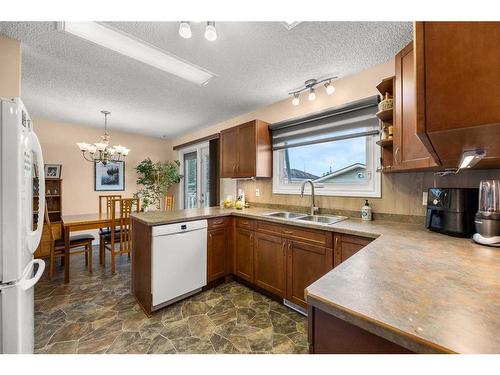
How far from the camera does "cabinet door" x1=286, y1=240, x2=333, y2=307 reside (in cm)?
186

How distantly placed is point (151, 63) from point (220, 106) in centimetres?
125

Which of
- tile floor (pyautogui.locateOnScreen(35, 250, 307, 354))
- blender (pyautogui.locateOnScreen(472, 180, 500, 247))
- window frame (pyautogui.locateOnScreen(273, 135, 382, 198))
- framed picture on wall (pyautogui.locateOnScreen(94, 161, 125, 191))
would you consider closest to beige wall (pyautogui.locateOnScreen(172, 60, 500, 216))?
window frame (pyautogui.locateOnScreen(273, 135, 382, 198))

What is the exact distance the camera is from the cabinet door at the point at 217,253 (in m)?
2.49

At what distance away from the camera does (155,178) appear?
480cm

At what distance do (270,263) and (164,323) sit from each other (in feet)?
3.68

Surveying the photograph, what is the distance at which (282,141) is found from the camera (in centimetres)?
301

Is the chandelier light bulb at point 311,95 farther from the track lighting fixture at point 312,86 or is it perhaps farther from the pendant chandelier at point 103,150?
the pendant chandelier at point 103,150

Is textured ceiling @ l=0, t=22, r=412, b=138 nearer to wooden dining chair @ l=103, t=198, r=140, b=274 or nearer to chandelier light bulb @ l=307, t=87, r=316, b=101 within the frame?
chandelier light bulb @ l=307, t=87, r=316, b=101

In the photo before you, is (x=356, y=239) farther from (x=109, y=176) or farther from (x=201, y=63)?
(x=109, y=176)

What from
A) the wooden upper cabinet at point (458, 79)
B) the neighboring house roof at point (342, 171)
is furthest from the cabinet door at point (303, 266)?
the wooden upper cabinet at point (458, 79)

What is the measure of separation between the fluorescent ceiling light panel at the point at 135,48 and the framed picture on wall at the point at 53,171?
3.09 m

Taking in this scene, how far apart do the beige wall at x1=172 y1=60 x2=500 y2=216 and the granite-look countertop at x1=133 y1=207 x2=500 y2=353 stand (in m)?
0.76
